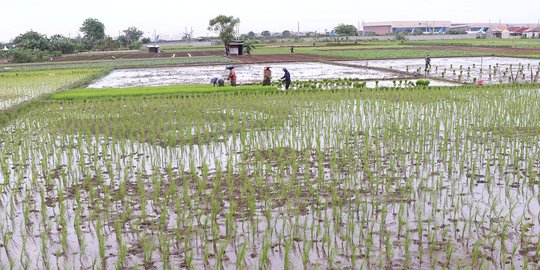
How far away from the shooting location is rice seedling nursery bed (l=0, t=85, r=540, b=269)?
3.94 m

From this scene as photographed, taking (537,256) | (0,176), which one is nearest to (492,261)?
(537,256)

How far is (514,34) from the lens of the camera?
220 ft

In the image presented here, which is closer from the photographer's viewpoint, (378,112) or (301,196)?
(301,196)

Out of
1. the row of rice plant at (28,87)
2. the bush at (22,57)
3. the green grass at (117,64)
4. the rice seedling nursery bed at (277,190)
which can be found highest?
the bush at (22,57)

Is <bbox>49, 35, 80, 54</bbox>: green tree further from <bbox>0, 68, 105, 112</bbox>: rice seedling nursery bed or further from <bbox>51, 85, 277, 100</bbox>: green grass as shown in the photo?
<bbox>51, 85, 277, 100</bbox>: green grass

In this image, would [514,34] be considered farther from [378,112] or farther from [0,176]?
[0,176]

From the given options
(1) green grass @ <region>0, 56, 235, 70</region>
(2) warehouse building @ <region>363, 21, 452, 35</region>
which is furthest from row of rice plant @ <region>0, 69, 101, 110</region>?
(2) warehouse building @ <region>363, 21, 452, 35</region>

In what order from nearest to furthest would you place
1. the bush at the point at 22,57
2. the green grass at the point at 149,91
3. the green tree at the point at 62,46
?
the green grass at the point at 149,91 < the bush at the point at 22,57 < the green tree at the point at 62,46

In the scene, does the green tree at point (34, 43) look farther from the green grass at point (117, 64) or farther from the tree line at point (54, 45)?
the green grass at point (117, 64)

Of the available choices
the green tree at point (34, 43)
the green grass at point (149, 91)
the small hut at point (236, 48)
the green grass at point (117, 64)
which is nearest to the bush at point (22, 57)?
the green grass at point (117, 64)

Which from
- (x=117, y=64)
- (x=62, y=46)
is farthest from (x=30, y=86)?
(x=62, y=46)

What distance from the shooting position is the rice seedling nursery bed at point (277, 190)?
12.9 feet

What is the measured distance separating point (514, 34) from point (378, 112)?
6620cm

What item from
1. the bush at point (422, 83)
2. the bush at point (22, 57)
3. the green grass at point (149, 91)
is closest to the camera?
the green grass at point (149, 91)
